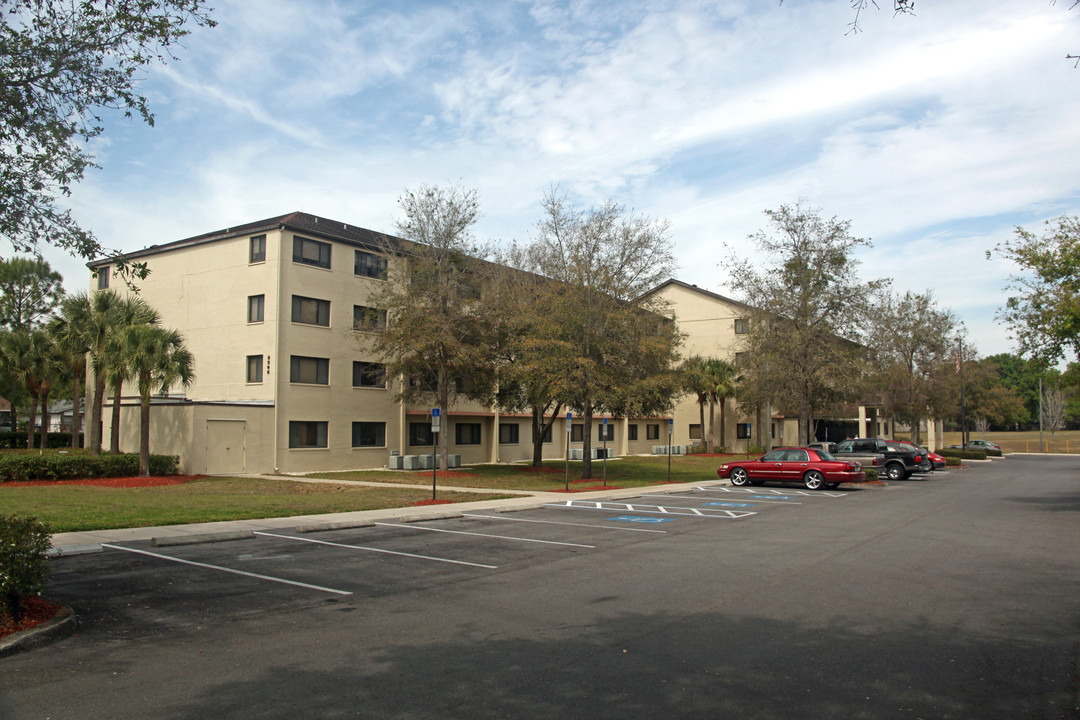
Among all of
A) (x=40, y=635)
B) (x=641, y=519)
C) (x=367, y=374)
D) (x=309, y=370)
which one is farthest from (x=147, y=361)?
(x=40, y=635)

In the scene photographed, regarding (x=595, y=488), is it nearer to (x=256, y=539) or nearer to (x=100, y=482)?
(x=256, y=539)

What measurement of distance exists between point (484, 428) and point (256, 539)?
28279 mm

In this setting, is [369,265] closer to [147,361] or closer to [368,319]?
[368,319]

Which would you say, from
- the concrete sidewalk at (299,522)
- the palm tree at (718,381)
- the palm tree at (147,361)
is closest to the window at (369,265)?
the palm tree at (147,361)

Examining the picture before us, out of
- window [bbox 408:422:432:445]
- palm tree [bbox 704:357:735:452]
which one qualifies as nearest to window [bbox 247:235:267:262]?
window [bbox 408:422:432:445]

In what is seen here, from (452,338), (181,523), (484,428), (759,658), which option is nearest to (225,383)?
(452,338)

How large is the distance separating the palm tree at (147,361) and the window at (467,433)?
15.1 metres

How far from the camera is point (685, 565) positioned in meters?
11.2

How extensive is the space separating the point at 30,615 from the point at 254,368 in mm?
27057

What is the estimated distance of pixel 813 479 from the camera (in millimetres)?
27125

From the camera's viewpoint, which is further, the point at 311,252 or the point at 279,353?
the point at 311,252

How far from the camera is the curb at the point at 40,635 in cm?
650

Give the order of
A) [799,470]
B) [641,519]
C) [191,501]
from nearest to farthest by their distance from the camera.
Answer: [641,519] < [191,501] < [799,470]

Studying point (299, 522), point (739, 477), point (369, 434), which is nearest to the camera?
point (299, 522)
